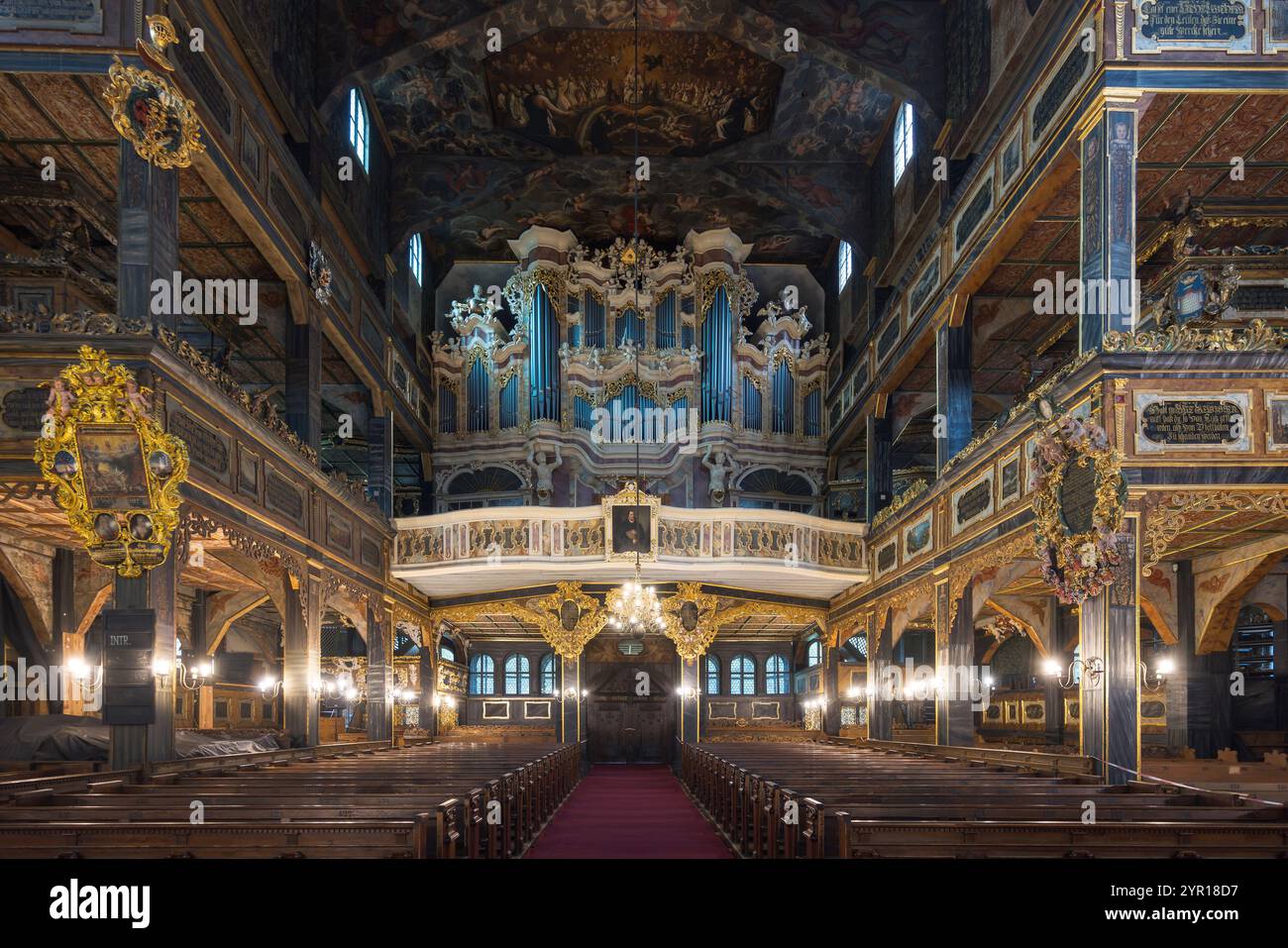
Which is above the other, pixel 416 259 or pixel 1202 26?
pixel 416 259

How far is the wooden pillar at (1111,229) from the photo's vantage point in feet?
36.2

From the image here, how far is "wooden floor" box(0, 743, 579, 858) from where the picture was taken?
6965 mm

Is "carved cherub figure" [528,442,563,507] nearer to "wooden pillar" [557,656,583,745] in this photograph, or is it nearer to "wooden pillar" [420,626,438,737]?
"wooden pillar" [557,656,583,745]

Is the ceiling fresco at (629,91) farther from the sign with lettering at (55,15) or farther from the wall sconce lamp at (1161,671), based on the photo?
the wall sconce lamp at (1161,671)

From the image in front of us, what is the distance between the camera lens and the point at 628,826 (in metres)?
15.4

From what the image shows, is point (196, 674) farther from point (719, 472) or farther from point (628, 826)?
point (719, 472)

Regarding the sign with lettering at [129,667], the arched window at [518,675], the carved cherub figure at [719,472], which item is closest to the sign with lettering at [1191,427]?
the sign with lettering at [129,667]

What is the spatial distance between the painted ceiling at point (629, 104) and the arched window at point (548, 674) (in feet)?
38.1

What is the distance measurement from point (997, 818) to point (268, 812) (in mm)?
5352

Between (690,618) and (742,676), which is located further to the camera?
(742,676)

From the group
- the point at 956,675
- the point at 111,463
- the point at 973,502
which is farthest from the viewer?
the point at 956,675

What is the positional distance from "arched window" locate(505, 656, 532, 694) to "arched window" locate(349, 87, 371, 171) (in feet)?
45.4

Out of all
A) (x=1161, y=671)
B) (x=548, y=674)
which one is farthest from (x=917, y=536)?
(x=548, y=674)

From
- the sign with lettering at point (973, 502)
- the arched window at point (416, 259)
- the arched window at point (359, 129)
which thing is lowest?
the sign with lettering at point (973, 502)
